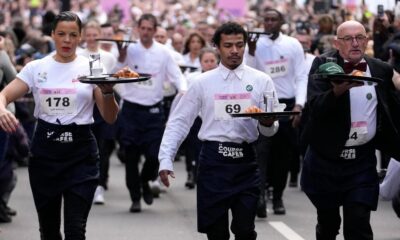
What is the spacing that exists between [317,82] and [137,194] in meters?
5.38

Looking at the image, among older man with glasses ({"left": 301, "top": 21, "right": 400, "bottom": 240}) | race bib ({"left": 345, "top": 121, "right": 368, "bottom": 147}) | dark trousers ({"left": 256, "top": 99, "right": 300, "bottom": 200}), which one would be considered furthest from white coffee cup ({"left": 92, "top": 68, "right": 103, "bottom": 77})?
dark trousers ({"left": 256, "top": 99, "right": 300, "bottom": 200})

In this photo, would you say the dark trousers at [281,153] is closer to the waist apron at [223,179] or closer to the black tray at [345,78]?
the waist apron at [223,179]

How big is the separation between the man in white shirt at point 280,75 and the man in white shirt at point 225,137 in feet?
15.1

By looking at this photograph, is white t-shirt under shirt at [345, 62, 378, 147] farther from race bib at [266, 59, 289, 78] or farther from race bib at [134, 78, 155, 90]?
race bib at [134, 78, 155, 90]

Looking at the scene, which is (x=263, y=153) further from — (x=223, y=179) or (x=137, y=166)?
(x=223, y=179)

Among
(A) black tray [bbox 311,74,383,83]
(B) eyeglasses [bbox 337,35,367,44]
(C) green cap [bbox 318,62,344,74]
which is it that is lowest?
(A) black tray [bbox 311,74,383,83]

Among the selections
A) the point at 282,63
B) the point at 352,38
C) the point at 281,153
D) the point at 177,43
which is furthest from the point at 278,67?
the point at 177,43

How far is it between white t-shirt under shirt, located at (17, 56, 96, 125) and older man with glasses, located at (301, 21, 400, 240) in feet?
5.69

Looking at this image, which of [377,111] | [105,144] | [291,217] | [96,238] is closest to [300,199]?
Answer: [291,217]

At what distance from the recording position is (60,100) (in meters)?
8.93

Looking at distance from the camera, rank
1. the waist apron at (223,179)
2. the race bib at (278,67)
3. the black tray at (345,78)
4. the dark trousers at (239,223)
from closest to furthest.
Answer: the black tray at (345,78), the dark trousers at (239,223), the waist apron at (223,179), the race bib at (278,67)

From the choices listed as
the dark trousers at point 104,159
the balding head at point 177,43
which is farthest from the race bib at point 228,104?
the balding head at point 177,43

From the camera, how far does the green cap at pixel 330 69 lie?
792cm

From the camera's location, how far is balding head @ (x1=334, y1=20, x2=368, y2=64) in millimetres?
Result: 8555
